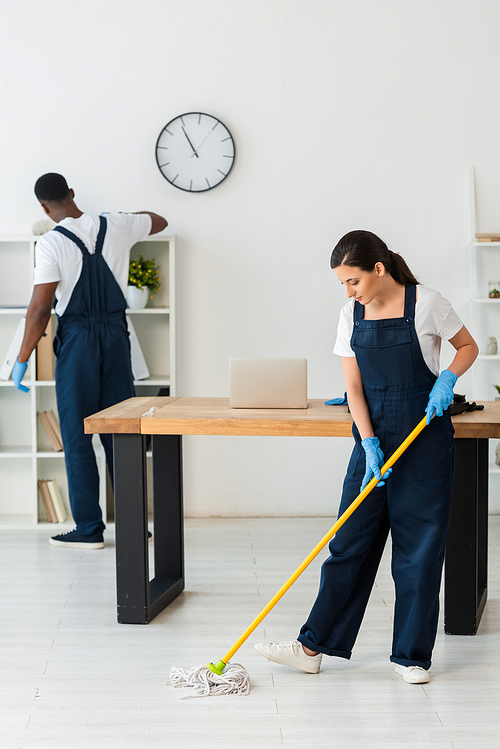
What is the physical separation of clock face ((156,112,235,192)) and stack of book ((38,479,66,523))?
6.06 feet

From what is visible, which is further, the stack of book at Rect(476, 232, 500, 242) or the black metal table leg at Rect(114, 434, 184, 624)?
the stack of book at Rect(476, 232, 500, 242)

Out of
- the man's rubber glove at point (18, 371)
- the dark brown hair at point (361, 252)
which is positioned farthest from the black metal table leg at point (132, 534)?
the man's rubber glove at point (18, 371)

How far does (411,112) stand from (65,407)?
98.9 inches

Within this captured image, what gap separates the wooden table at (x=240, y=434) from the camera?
2434 millimetres

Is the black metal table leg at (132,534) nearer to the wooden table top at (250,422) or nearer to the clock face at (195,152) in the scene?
the wooden table top at (250,422)

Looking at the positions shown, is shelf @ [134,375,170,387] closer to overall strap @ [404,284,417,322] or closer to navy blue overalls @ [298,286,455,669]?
navy blue overalls @ [298,286,455,669]

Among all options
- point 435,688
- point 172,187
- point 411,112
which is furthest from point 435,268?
point 435,688

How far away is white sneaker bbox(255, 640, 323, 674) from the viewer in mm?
2193

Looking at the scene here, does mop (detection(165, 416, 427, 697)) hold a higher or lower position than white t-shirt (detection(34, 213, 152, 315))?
lower

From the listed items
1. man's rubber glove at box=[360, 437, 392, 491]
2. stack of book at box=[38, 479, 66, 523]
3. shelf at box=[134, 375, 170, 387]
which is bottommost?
stack of book at box=[38, 479, 66, 523]

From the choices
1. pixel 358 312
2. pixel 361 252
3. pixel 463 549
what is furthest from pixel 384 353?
pixel 463 549

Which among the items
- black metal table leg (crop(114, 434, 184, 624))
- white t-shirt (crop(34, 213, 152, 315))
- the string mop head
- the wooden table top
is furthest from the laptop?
white t-shirt (crop(34, 213, 152, 315))

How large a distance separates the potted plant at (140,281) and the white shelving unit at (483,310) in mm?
1794

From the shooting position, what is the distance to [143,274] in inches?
157
